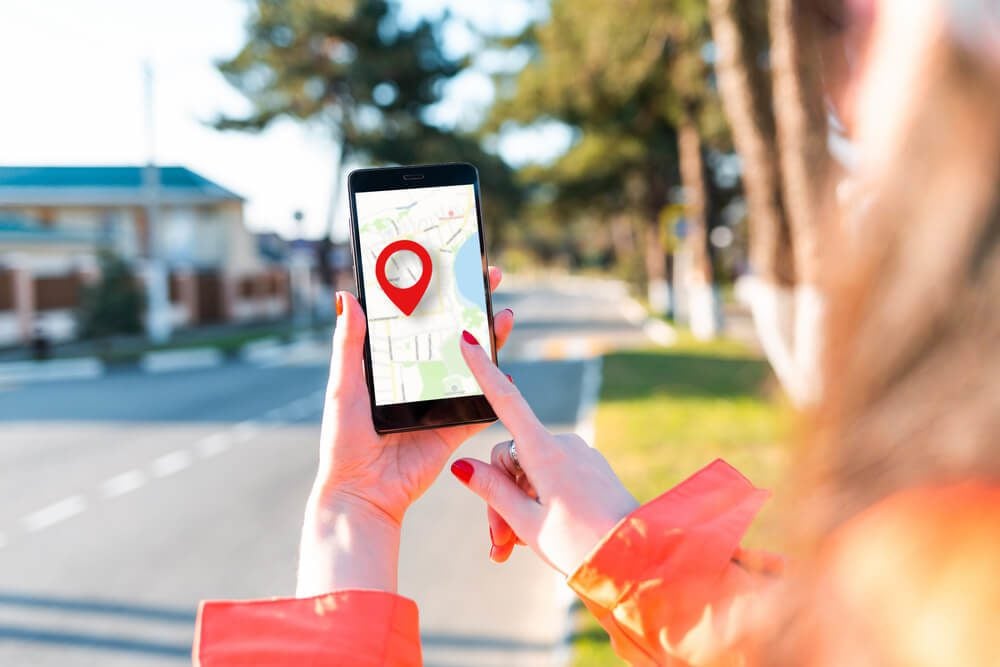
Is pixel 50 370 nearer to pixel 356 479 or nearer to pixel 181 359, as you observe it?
pixel 181 359

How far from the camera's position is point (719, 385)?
41.8 feet

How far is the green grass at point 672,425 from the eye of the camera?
6.27 m

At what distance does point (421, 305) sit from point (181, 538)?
565 cm

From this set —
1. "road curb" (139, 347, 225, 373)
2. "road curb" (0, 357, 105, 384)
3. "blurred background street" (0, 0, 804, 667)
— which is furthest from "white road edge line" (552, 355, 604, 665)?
"road curb" (0, 357, 105, 384)

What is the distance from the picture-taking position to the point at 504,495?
4.28 ft

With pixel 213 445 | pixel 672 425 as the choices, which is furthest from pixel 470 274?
pixel 213 445

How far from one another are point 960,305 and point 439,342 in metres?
1.17

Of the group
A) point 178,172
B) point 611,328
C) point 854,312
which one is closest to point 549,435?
point 854,312

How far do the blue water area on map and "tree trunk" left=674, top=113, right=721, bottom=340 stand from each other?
64.1 feet

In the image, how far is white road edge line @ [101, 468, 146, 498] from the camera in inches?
320

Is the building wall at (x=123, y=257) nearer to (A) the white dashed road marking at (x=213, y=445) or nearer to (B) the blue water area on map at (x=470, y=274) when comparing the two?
(A) the white dashed road marking at (x=213, y=445)

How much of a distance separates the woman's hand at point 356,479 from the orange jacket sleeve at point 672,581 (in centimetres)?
37

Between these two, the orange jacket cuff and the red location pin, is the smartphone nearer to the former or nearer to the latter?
the red location pin

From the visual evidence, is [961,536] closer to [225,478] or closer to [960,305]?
[960,305]
